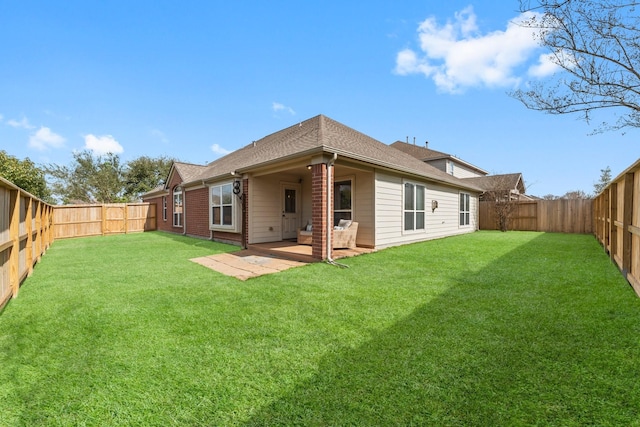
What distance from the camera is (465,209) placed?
1474 cm

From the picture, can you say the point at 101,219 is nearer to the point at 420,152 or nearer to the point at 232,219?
the point at 232,219

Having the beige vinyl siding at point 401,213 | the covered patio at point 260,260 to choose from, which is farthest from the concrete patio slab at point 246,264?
the beige vinyl siding at point 401,213

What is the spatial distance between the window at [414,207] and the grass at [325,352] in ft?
15.7

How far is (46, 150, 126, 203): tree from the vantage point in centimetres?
2889

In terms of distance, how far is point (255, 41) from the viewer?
10.7 m

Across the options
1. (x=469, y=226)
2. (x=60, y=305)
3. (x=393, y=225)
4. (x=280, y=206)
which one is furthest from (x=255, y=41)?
(x=469, y=226)

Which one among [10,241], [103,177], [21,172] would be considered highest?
[103,177]

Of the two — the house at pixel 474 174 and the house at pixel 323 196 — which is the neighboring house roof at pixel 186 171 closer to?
the house at pixel 323 196

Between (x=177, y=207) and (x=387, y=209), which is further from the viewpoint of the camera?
(x=177, y=207)

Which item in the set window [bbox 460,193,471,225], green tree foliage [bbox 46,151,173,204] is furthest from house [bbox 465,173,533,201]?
green tree foliage [bbox 46,151,173,204]

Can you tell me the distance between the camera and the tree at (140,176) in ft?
107

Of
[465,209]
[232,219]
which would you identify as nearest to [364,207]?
[232,219]

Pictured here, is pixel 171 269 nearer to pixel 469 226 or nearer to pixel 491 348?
pixel 491 348

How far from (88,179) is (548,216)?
1520 inches
